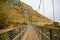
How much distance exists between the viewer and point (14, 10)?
6.74 m

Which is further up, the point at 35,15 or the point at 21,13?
the point at 21,13

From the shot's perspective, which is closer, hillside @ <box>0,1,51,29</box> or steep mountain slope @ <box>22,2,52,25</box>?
steep mountain slope @ <box>22,2,52,25</box>

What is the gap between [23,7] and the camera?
23.0 feet

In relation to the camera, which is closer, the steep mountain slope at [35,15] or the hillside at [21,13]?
the steep mountain slope at [35,15]

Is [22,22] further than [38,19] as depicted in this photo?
Yes

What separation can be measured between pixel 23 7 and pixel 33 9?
661 millimetres

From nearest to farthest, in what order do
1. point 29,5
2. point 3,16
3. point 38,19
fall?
point 3,16, point 38,19, point 29,5

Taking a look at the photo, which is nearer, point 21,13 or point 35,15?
point 35,15

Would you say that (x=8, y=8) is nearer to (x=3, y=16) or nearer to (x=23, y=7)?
(x=23, y=7)

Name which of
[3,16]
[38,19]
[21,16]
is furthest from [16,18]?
[3,16]

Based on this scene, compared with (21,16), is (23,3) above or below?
above

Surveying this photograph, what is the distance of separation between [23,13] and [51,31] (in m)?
5.40

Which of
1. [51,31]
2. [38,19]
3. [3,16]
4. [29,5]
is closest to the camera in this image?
[51,31]

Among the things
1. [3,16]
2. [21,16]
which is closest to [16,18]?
[21,16]
